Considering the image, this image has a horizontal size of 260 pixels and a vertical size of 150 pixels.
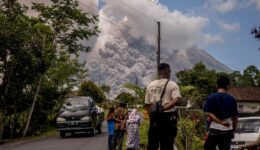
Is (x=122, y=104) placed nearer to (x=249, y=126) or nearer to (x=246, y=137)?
(x=246, y=137)

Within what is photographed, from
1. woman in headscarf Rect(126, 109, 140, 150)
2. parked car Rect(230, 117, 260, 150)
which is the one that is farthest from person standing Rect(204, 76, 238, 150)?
parked car Rect(230, 117, 260, 150)

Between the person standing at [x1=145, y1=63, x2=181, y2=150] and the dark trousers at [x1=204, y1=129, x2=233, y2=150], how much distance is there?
2.30 ft

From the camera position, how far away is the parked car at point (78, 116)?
91.2 feet

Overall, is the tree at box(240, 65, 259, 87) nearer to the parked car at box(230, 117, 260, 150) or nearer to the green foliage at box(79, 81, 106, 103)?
the green foliage at box(79, 81, 106, 103)

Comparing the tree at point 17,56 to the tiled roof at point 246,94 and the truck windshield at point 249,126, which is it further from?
the tiled roof at point 246,94

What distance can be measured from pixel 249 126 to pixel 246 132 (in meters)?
0.51

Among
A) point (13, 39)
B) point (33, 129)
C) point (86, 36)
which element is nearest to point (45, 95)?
point (33, 129)

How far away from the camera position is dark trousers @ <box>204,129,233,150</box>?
366 inches

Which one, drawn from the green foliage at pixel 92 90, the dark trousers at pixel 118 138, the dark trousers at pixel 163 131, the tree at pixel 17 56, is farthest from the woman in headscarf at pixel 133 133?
the green foliage at pixel 92 90

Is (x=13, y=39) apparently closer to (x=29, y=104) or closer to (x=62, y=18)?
(x=29, y=104)

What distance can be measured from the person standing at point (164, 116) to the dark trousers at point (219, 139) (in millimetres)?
702

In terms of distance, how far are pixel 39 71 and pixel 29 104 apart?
245 centimetres

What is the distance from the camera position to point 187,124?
18.3m

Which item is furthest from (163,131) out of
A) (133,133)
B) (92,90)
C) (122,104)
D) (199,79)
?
(199,79)
